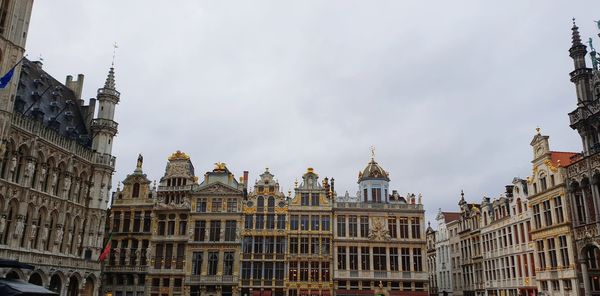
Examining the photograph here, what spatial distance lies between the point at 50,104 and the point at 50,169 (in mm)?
8322

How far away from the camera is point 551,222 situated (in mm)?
41188

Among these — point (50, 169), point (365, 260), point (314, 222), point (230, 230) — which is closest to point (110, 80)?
point (50, 169)

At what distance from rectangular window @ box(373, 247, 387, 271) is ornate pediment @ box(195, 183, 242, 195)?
16307 millimetres

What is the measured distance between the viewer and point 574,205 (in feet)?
124

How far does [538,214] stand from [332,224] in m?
20.0

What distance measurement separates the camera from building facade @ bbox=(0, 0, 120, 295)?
37594 millimetres

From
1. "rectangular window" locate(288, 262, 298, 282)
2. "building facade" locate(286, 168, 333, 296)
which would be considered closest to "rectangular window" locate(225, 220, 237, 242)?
"building facade" locate(286, 168, 333, 296)

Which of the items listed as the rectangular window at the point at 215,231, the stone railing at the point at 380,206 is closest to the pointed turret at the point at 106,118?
the rectangular window at the point at 215,231

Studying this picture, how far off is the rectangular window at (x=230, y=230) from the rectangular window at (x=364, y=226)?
13.5m

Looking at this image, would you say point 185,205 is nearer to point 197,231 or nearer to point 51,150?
point 197,231

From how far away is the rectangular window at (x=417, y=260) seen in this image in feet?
172

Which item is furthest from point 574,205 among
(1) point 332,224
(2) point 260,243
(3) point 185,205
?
(3) point 185,205

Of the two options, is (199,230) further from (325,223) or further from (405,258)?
(405,258)

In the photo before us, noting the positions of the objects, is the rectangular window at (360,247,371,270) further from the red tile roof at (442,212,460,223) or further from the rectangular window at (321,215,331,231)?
the red tile roof at (442,212,460,223)
